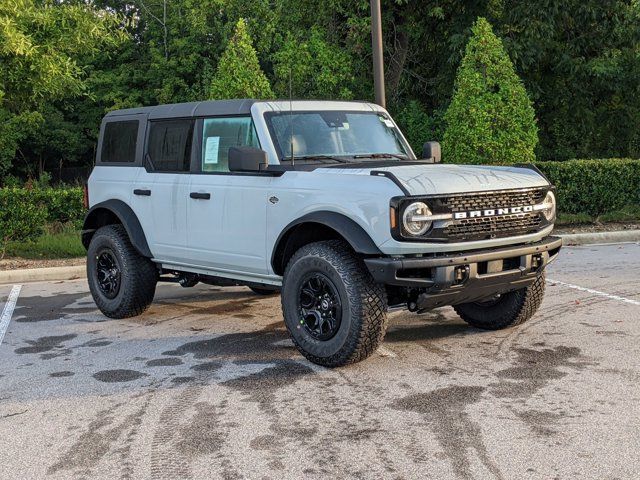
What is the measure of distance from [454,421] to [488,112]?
12.8 m

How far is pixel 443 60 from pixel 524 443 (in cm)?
1860

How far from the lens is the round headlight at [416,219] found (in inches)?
237

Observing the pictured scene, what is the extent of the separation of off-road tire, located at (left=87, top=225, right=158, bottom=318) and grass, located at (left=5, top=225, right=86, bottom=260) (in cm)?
518

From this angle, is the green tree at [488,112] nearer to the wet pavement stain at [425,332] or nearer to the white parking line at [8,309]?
the white parking line at [8,309]

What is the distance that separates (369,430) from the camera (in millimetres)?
5105

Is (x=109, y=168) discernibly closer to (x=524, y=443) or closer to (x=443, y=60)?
(x=524, y=443)

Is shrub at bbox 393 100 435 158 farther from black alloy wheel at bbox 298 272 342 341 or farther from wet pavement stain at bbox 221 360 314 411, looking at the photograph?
wet pavement stain at bbox 221 360 314 411

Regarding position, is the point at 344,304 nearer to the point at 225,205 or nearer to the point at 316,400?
the point at 316,400

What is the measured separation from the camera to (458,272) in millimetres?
6168

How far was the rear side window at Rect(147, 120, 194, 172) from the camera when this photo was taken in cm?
806

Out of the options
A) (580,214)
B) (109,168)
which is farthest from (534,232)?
(580,214)

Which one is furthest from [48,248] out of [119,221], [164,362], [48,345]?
[164,362]

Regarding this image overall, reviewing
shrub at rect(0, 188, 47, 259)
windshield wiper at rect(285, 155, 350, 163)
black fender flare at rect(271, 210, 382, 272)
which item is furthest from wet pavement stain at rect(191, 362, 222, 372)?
shrub at rect(0, 188, 47, 259)

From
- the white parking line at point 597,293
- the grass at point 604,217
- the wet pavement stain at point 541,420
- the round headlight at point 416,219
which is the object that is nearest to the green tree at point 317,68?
the grass at point 604,217
